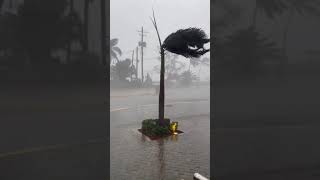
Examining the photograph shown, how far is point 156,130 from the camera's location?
984 centimetres

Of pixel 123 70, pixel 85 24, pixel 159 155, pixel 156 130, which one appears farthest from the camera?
pixel 123 70

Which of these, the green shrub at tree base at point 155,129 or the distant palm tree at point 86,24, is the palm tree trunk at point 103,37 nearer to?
the distant palm tree at point 86,24

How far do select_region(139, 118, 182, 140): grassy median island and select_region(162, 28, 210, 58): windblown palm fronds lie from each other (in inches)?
93.8

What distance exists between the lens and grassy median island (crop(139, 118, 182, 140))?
9.84m

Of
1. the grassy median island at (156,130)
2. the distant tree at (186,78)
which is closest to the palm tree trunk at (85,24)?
the grassy median island at (156,130)

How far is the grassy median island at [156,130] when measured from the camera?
984 cm

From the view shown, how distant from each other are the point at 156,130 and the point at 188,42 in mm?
2908

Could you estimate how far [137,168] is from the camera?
6145 mm

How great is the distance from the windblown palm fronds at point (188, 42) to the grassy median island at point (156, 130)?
93.8 inches
